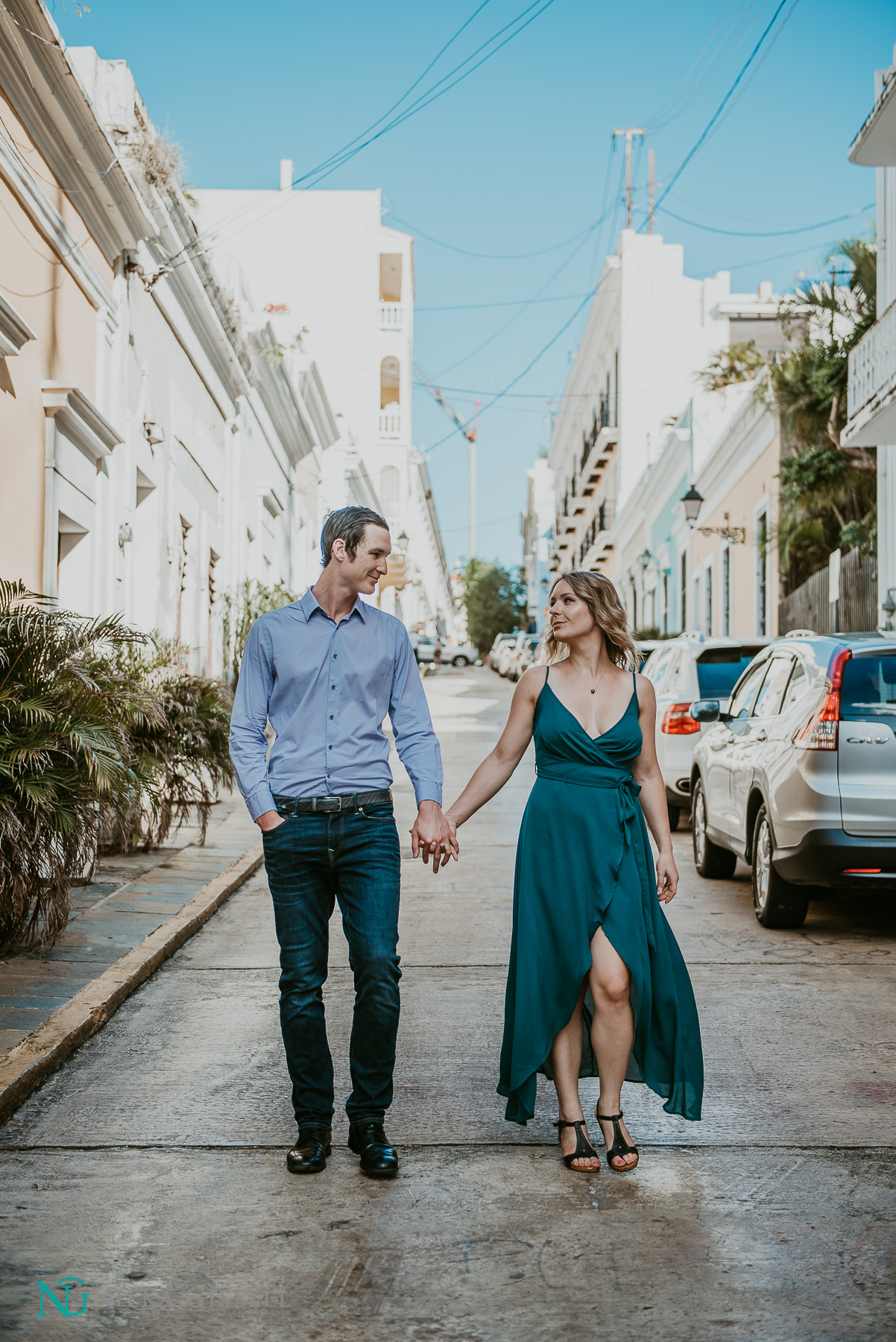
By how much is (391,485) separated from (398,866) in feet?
192

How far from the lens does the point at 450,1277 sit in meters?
3.30

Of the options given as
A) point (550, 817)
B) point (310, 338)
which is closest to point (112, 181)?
point (550, 817)

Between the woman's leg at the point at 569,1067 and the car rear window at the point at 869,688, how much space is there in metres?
3.59

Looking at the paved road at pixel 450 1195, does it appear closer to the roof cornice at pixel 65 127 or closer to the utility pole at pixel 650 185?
the roof cornice at pixel 65 127

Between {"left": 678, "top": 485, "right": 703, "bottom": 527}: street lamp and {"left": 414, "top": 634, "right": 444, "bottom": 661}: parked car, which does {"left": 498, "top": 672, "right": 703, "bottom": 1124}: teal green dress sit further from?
{"left": 414, "top": 634, "right": 444, "bottom": 661}: parked car

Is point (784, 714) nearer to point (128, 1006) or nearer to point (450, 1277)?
point (128, 1006)

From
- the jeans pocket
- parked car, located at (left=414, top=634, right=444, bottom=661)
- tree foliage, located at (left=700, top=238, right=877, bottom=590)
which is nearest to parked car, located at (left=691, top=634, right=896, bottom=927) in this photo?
the jeans pocket

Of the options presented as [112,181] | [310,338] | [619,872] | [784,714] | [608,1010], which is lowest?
[608,1010]

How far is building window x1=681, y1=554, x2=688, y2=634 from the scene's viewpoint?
33.9 meters

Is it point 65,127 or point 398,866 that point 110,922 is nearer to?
point 398,866

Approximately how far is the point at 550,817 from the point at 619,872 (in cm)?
26

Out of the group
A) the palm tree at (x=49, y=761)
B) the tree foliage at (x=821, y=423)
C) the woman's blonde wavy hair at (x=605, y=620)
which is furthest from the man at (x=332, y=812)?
the tree foliage at (x=821, y=423)

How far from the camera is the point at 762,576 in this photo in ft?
81.2

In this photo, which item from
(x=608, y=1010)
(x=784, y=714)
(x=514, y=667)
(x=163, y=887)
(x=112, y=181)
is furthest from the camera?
(x=514, y=667)
